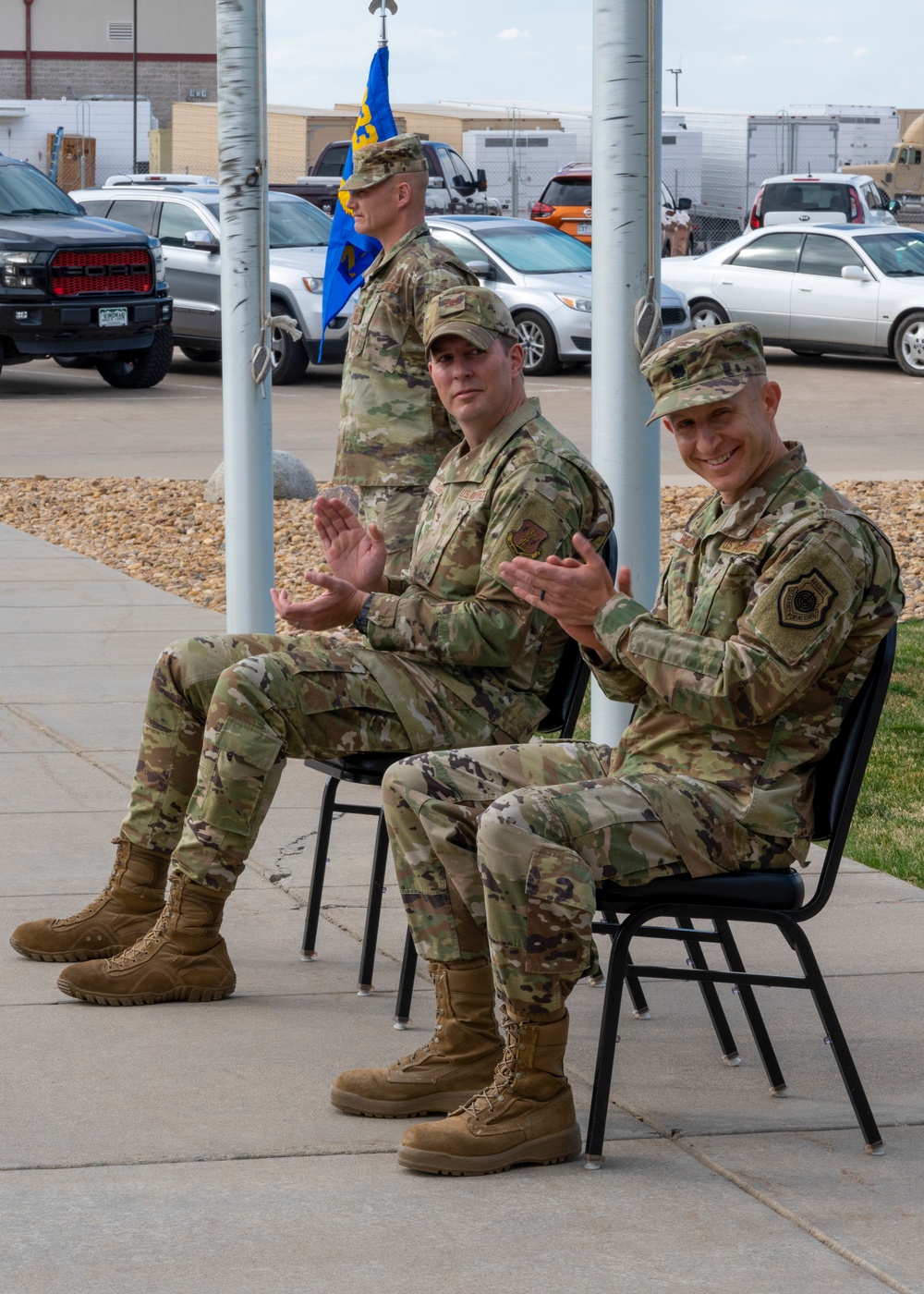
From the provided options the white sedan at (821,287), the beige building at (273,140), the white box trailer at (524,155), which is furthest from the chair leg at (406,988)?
the beige building at (273,140)

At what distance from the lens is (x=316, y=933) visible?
470 centimetres

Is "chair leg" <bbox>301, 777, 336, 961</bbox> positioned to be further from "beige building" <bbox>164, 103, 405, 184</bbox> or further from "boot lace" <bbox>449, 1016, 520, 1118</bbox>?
"beige building" <bbox>164, 103, 405, 184</bbox>

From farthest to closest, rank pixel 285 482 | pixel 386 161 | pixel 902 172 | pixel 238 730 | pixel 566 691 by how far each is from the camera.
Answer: pixel 902 172 < pixel 285 482 < pixel 386 161 < pixel 566 691 < pixel 238 730

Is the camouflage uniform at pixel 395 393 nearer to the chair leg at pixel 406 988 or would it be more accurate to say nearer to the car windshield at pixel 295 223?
the chair leg at pixel 406 988

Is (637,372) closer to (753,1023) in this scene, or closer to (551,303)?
(753,1023)

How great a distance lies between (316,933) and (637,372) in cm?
172

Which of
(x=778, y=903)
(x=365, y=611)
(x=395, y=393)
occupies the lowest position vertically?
(x=778, y=903)

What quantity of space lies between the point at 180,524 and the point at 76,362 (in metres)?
10.0

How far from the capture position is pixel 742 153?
41406 millimetres

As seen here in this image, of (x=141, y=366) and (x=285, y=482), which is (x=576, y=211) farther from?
(x=285, y=482)

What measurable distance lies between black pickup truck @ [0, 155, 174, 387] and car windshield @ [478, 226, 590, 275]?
12.0 ft

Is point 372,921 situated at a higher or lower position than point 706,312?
lower

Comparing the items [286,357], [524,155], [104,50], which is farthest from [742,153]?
[104,50]

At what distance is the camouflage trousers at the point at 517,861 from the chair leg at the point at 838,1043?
0.14 m
